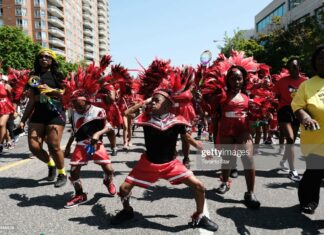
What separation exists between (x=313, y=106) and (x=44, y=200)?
3727 millimetres

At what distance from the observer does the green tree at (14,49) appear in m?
45.5

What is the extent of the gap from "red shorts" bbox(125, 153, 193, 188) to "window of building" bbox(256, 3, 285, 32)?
46.1 meters

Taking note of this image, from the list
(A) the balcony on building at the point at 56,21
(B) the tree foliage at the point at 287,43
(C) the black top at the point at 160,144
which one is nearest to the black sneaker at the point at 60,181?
(C) the black top at the point at 160,144

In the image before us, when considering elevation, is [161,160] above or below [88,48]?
below

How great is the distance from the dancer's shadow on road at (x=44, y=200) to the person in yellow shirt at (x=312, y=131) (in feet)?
10.3

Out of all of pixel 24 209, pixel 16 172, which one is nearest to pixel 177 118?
pixel 24 209

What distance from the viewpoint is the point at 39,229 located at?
12.3 ft

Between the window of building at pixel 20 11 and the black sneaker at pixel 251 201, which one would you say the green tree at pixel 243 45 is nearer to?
the black sneaker at pixel 251 201

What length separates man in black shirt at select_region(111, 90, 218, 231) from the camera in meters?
3.83

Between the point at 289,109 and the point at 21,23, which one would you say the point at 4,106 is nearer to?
the point at 289,109

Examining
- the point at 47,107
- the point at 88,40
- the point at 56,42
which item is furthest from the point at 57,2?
the point at 47,107

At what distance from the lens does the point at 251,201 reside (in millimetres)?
4512

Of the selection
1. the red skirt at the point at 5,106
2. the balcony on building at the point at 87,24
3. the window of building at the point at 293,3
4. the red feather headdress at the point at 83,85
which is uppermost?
the balcony on building at the point at 87,24

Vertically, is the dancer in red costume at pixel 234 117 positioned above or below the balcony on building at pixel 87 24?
below
